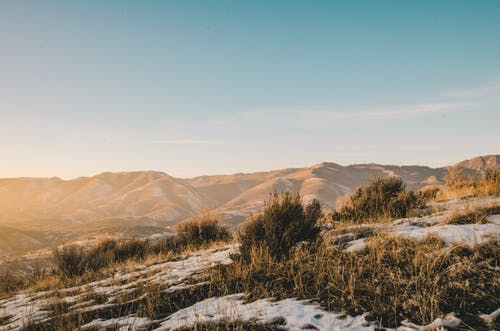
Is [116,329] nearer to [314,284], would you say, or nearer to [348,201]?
[314,284]

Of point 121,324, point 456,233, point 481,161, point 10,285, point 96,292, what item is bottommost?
point 10,285

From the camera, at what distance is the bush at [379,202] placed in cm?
793

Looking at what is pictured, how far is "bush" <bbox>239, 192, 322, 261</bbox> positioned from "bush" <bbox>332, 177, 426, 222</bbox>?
2099 millimetres

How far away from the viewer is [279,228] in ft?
18.3

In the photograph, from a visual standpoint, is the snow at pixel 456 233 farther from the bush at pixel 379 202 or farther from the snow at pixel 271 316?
the bush at pixel 379 202

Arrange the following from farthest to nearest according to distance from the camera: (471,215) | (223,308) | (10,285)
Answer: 1. (10,285)
2. (471,215)
3. (223,308)

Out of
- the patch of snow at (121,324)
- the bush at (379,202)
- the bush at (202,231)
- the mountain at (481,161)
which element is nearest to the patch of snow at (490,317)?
the patch of snow at (121,324)

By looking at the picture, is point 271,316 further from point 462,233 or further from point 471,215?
point 471,215

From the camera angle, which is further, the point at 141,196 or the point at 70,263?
the point at 141,196

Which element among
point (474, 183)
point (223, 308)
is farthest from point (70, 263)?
point (474, 183)

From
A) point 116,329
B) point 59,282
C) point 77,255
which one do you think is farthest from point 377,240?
point 77,255

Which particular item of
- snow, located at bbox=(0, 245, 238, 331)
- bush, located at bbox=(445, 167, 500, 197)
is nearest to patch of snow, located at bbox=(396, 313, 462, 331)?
snow, located at bbox=(0, 245, 238, 331)

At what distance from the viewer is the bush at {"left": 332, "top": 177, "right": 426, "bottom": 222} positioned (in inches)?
312

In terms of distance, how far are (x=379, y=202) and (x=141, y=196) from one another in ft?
417
